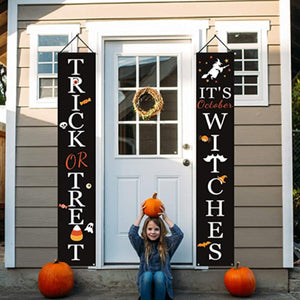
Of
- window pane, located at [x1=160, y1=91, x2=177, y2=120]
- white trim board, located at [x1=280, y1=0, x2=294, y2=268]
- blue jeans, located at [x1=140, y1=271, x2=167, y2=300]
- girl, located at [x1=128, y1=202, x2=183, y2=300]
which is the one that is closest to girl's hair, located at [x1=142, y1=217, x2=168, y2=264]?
girl, located at [x1=128, y1=202, x2=183, y2=300]

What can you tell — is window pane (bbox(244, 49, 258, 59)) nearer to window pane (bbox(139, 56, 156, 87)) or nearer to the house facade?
the house facade

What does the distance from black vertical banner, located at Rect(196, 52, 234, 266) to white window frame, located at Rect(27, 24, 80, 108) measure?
119 centimetres

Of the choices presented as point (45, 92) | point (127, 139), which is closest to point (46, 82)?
point (45, 92)

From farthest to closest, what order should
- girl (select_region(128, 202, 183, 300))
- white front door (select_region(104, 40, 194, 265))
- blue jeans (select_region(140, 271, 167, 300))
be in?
1. white front door (select_region(104, 40, 194, 265))
2. girl (select_region(128, 202, 183, 300))
3. blue jeans (select_region(140, 271, 167, 300))

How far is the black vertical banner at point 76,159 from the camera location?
407 centimetres

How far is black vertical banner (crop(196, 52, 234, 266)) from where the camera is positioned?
4.02 metres

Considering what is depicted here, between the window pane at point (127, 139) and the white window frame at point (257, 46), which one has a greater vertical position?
the white window frame at point (257, 46)

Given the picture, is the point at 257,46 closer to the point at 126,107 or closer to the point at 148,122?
the point at 148,122

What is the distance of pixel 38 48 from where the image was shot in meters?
4.17

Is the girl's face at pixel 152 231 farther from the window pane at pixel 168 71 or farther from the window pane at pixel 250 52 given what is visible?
the window pane at pixel 250 52

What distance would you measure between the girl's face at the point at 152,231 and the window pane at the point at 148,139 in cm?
80

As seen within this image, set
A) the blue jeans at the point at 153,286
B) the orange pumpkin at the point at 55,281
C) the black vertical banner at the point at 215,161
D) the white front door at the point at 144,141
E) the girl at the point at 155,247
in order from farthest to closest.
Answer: the white front door at the point at 144,141
the black vertical banner at the point at 215,161
the orange pumpkin at the point at 55,281
the girl at the point at 155,247
the blue jeans at the point at 153,286

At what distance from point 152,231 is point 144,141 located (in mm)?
932

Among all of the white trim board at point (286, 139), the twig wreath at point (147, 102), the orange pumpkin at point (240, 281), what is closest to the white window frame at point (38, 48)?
the twig wreath at point (147, 102)
